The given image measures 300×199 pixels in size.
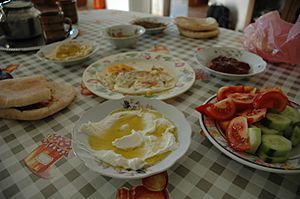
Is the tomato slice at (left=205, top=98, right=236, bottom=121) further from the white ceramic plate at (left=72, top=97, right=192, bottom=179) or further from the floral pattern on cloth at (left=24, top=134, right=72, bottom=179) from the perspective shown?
the floral pattern on cloth at (left=24, top=134, right=72, bottom=179)

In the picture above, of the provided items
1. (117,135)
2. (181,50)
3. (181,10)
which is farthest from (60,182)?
(181,10)

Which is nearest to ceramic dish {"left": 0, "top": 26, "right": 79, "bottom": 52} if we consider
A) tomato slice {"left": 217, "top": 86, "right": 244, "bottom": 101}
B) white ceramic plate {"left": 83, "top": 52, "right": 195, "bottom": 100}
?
white ceramic plate {"left": 83, "top": 52, "right": 195, "bottom": 100}

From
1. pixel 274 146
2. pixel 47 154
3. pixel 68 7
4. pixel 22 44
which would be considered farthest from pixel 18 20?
pixel 274 146

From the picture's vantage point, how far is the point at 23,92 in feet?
2.11

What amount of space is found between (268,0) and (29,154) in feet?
10.5

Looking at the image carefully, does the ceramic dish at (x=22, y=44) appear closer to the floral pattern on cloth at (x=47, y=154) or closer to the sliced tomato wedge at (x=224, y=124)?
the floral pattern on cloth at (x=47, y=154)

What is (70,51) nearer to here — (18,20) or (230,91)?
(18,20)

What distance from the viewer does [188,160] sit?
508 mm

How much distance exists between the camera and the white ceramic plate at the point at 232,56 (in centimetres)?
79

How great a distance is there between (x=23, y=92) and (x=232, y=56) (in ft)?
2.64

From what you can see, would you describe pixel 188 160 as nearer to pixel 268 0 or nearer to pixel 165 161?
pixel 165 161

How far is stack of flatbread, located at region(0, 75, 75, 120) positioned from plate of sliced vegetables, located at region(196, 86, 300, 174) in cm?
42

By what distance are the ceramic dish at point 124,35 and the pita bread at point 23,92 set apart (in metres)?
0.46

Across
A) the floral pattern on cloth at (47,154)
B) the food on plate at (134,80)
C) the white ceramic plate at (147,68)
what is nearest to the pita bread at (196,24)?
the white ceramic plate at (147,68)
